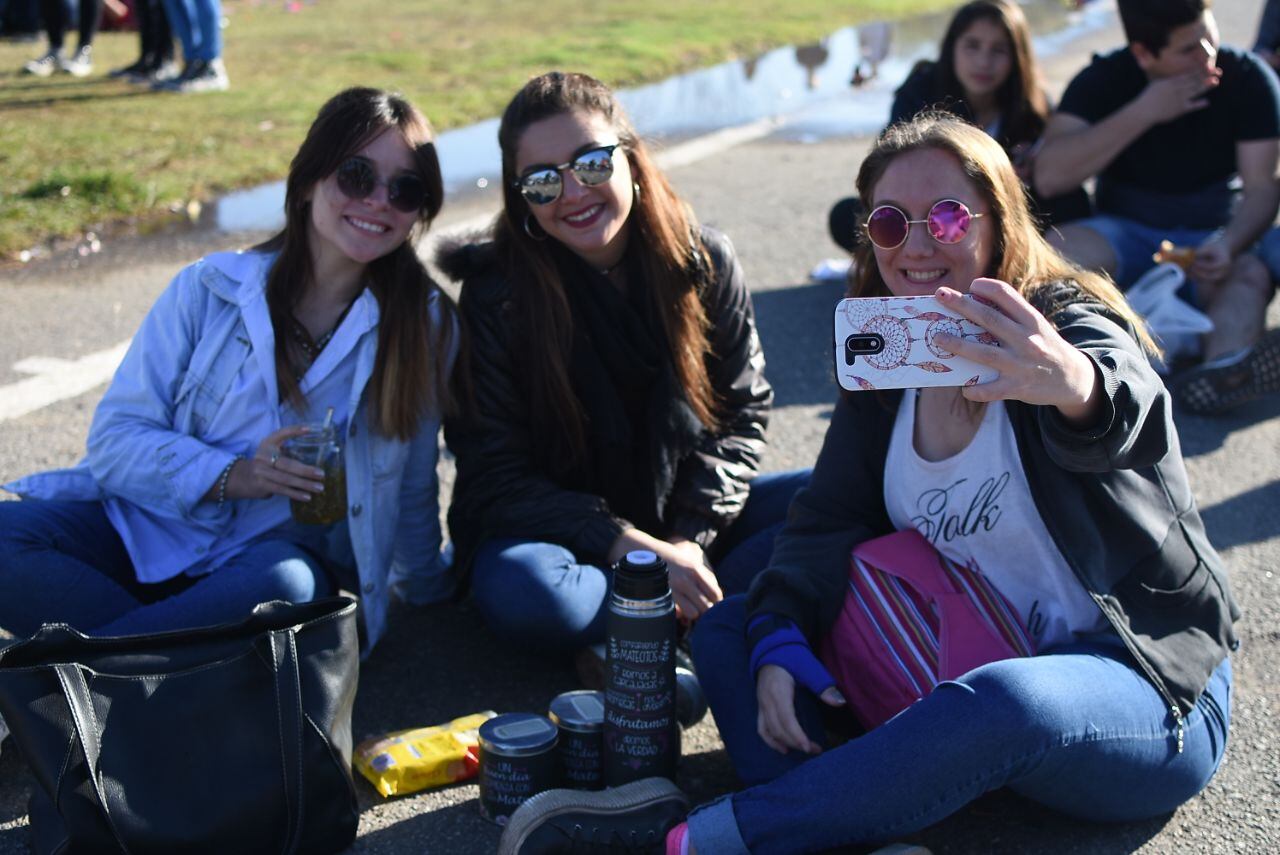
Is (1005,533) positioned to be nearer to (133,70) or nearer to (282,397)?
(282,397)

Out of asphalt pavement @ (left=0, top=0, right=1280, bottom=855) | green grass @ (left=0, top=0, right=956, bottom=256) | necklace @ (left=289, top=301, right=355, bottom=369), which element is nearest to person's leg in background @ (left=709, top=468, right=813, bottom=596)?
asphalt pavement @ (left=0, top=0, right=1280, bottom=855)

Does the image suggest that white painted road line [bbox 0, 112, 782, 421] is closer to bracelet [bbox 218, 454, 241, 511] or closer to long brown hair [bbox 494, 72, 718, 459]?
long brown hair [bbox 494, 72, 718, 459]

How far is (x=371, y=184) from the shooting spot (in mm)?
3373

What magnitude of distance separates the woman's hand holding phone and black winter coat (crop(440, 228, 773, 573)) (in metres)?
1.29

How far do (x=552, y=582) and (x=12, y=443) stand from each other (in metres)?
2.34

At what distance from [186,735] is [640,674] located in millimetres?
857

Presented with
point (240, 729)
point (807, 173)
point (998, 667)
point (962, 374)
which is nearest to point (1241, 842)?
point (998, 667)

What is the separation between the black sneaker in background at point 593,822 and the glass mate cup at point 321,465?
96 cm

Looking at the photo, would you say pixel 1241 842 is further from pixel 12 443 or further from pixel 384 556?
pixel 12 443

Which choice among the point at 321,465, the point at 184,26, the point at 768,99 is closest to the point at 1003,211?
the point at 321,465

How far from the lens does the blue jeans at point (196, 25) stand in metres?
10.1

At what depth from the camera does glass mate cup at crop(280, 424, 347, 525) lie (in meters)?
3.29

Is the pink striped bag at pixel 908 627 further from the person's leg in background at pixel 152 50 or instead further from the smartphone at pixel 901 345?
the person's leg in background at pixel 152 50

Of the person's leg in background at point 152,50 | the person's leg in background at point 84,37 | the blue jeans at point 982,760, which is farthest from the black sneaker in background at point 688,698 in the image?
the person's leg in background at point 84,37
